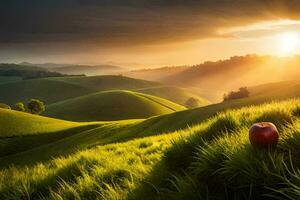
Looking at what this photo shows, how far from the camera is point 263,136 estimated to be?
309 inches

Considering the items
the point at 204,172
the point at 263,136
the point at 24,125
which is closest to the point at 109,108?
the point at 24,125

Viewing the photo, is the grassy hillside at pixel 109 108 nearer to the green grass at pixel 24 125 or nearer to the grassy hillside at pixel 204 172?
the green grass at pixel 24 125

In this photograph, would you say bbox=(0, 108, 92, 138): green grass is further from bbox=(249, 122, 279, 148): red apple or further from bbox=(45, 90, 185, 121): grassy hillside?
bbox=(249, 122, 279, 148): red apple

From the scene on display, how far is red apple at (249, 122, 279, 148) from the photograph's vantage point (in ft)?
25.8

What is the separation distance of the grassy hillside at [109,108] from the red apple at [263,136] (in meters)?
160

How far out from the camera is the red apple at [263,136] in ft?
25.8

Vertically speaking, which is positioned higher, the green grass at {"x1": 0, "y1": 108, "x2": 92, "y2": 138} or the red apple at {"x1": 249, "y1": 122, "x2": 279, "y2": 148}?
the red apple at {"x1": 249, "y1": 122, "x2": 279, "y2": 148}

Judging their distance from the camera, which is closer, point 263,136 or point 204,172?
point 263,136

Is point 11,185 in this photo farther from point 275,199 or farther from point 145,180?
point 275,199

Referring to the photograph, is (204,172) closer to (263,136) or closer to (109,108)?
(263,136)

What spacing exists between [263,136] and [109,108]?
16974cm

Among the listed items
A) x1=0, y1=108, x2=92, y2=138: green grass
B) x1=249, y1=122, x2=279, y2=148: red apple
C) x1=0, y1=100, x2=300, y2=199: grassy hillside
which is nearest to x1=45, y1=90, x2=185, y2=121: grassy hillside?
x1=0, y1=108, x2=92, y2=138: green grass

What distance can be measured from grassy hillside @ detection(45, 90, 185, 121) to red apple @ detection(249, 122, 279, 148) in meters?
160

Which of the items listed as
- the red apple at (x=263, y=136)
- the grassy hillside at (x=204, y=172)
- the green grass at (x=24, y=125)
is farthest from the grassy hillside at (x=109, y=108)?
the red apple at (x=263, y=136)
